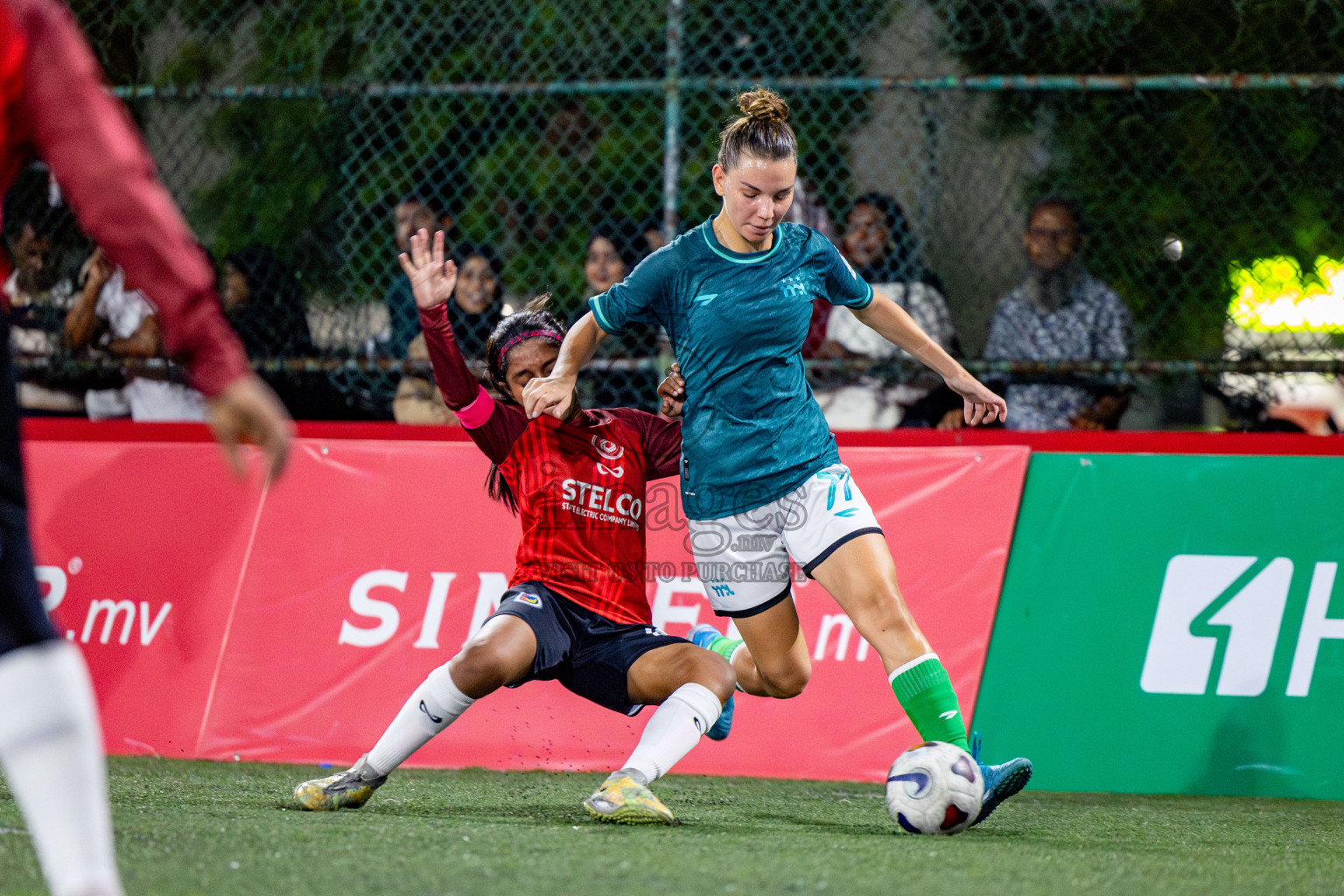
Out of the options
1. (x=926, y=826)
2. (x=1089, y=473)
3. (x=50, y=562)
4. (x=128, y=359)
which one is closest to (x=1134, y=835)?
(x=926, y=826)

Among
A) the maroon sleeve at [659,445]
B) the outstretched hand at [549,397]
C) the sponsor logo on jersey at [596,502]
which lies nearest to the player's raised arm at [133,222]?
the outstretched hand at [549,397]

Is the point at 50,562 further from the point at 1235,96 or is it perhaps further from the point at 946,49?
the point at 1235,96

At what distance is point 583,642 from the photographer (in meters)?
3.96

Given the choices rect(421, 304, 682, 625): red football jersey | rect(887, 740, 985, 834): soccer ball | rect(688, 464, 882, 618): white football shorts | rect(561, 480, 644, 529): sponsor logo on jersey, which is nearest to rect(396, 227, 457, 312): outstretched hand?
rect(421, 304, 682, 625): red football jersey

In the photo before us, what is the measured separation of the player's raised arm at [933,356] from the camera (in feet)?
13.4

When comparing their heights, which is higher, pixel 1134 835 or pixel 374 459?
pixel 374 459

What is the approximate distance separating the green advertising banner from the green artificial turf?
263 millimetres

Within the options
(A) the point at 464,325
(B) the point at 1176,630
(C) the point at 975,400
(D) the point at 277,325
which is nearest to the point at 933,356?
(C) the point at 975,400

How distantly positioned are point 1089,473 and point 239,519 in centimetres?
338

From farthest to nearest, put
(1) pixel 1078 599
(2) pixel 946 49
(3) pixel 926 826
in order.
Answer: (2) pixel 946 49 → (1) pixel 1078 599 → (3) pixel 926 826

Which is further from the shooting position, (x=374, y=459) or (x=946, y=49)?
(x=946, y=49)

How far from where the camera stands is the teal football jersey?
150 inches

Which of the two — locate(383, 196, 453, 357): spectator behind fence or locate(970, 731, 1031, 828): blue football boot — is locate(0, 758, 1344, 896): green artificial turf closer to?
locate(970, 731, 1031, 828): blue football boot

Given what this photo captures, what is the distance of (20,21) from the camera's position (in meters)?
1.96
